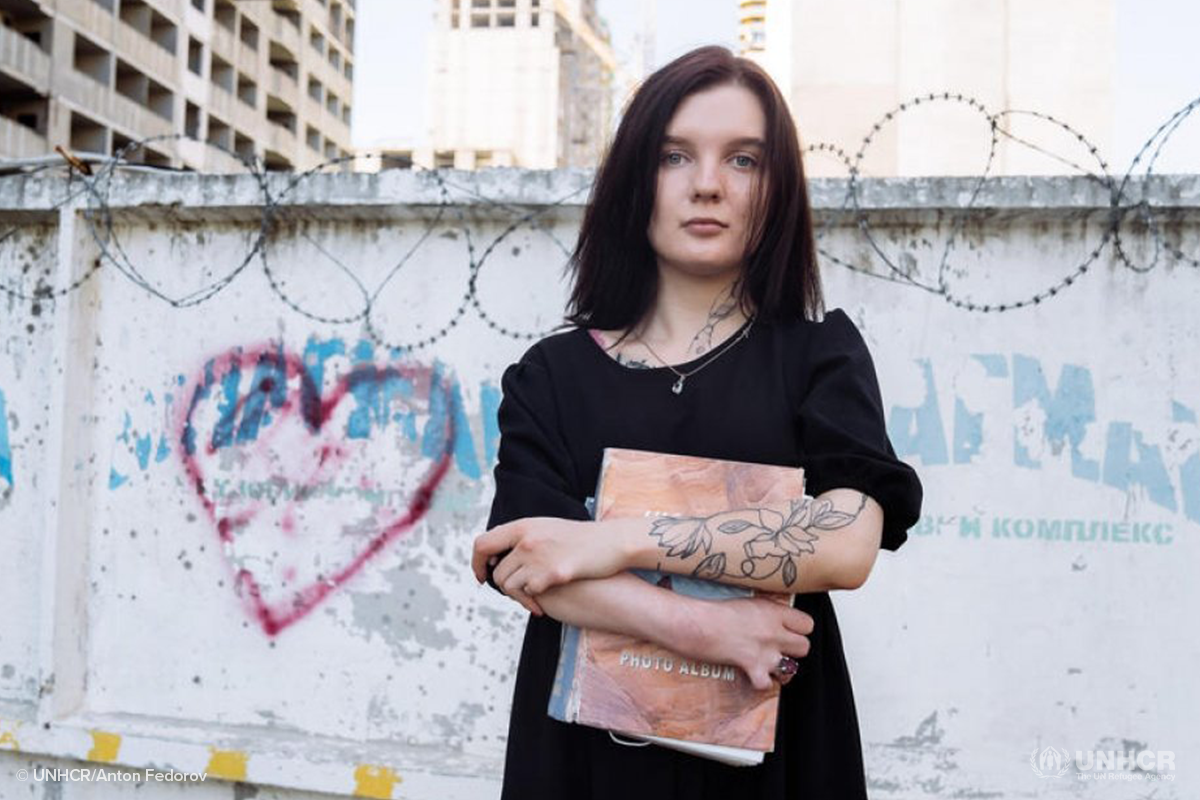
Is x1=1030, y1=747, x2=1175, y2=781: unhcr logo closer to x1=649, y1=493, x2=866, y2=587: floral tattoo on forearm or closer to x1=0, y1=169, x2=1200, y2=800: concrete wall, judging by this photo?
x1=0, y1=169, x2=1200, y2=800: concrete wall

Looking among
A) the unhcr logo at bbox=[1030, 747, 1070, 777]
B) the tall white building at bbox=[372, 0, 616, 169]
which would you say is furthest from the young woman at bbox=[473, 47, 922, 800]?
the tall white building at bbox=[372, 0, 616, 169]

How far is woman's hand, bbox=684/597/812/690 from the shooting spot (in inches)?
50.5

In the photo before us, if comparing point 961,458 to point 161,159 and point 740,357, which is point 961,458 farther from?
point 161,159

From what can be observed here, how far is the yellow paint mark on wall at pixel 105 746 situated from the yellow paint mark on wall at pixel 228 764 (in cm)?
33

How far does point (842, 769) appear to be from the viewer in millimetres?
1401

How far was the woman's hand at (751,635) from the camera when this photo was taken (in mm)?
1282

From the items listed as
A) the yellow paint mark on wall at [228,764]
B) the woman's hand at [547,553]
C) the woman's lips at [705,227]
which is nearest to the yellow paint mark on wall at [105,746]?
the yellow paint mark on wall at [228,764]

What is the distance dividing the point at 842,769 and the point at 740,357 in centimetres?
54

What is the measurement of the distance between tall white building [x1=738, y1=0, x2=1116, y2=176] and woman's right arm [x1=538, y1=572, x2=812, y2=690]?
11758 mm

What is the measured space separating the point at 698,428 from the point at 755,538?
0.18 metres

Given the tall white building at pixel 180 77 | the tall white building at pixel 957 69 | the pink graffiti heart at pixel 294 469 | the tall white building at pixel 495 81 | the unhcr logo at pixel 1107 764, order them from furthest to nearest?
the tall white building at pixel 495 81, the tall white building at pixel 180 77, the tall white building at pixel 957 69, the pink graffiti heart at pixel 294 469, the unhcr logo at pixel 1107 764

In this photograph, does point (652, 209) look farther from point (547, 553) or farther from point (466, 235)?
point (466, 235)

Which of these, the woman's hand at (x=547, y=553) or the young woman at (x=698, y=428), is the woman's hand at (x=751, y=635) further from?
the woman's hand at (x=547, y=553)

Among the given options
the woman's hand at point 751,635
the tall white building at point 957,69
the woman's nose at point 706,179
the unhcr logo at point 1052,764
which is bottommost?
the unhcr logo at point 1052,764
